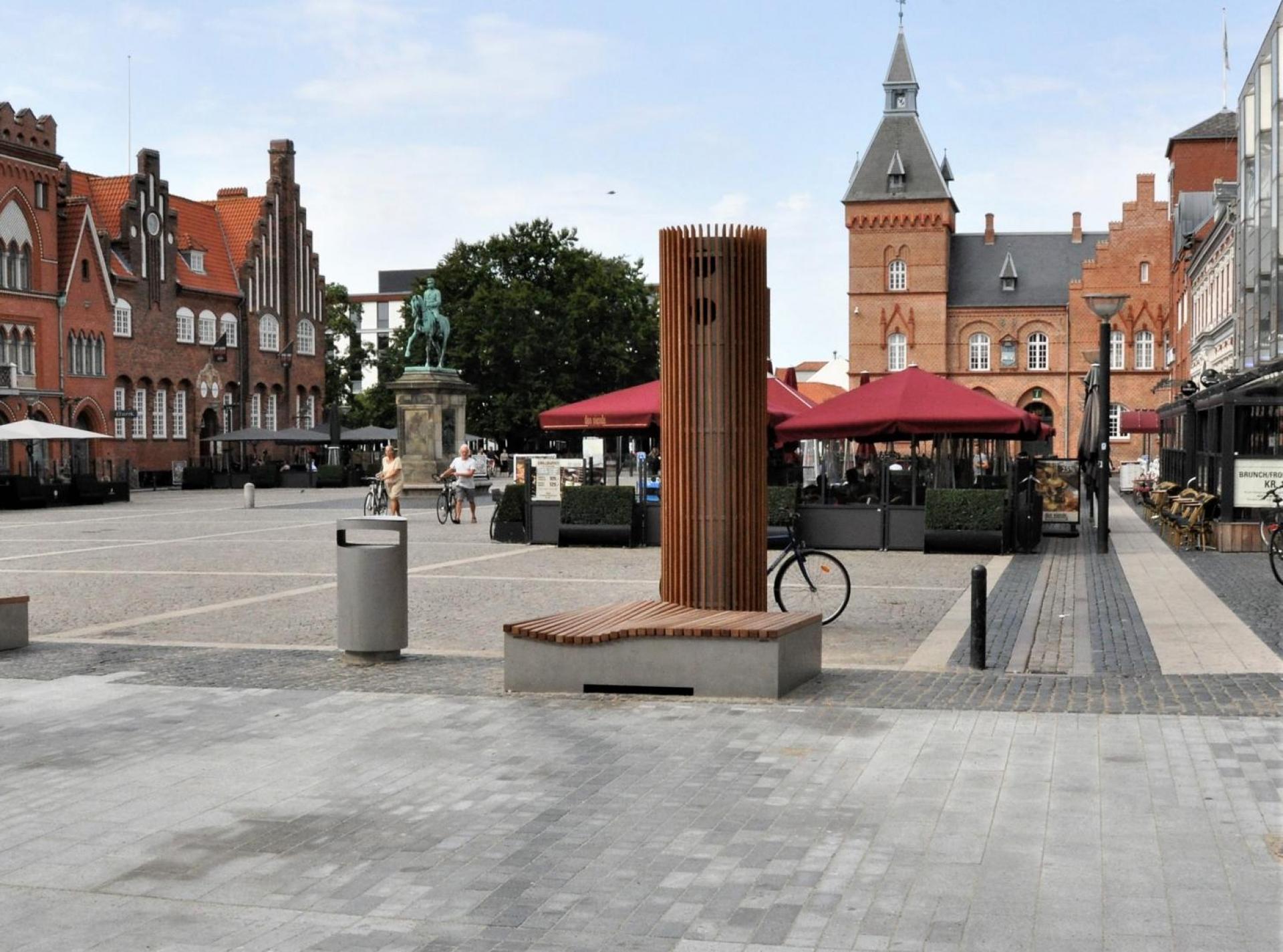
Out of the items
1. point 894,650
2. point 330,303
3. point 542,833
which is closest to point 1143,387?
point 330,303

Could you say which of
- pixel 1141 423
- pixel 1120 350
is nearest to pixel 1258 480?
pixel 1141 423

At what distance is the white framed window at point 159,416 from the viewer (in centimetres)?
6109

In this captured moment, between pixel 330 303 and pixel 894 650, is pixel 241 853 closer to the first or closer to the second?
pixel 894 650

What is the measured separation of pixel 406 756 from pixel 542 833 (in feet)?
5.38

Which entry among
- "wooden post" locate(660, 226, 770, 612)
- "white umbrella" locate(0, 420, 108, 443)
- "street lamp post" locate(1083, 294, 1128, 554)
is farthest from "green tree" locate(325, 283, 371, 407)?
"wooden post" locate(660, 226, 770, 612)

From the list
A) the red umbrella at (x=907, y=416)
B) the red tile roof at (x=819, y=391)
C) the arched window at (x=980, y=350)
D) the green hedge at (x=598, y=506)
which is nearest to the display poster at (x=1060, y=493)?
the red umbrella at (x=907, y=416)

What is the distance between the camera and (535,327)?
68562 mm

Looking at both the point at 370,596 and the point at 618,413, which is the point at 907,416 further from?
the point at 370,596

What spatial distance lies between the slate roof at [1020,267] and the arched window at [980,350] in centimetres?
187

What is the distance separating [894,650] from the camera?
37.2ft

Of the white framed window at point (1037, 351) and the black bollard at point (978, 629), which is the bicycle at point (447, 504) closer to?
the black bollard at point (978, 629)

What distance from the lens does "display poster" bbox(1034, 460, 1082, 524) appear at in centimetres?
2630

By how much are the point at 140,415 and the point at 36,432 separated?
58.4 feet

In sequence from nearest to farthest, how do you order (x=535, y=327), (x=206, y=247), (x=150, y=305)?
1. (x=150, y=305)
2. (x=206, y=247)
3. (x=535, y=327)
